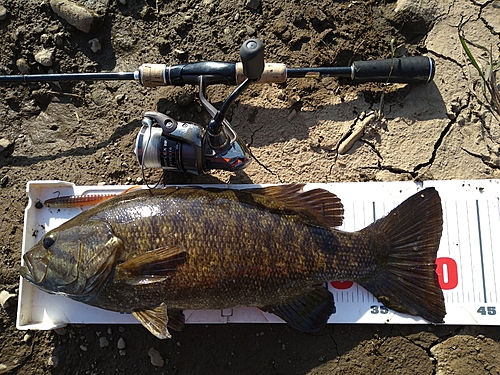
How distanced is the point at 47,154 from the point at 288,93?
219cm

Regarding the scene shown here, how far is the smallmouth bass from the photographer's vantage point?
107 inches

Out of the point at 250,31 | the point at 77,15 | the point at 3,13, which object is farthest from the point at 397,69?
the point at 3,13

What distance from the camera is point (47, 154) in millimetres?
3627

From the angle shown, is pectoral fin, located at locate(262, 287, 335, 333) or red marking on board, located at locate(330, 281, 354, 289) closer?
pectoral fin, located at locate(262, 287, 335, 333)

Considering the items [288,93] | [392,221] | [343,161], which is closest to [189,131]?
[288,93]

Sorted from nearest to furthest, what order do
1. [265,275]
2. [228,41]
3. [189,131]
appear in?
[265,275] < [189,131] < [228,41]

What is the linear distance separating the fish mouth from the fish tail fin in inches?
89.1

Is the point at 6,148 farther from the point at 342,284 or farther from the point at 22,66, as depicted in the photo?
the point at 342,284

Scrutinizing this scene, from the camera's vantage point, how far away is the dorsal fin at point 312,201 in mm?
3006

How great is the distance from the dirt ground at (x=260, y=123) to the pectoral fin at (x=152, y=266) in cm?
82

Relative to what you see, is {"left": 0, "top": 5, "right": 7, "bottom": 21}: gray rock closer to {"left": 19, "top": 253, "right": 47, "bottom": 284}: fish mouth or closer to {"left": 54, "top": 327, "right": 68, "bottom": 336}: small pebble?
{"left": 19, "top": 253, "right": 47, "bottom": 284}: fish mouth

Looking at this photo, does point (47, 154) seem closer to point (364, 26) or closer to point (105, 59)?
point (105, 59)

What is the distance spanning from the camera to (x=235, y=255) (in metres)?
2.72

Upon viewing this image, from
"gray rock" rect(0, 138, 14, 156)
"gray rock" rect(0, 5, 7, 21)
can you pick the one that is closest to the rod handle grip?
"gray rock" rect(0, 138, 14, 156)
